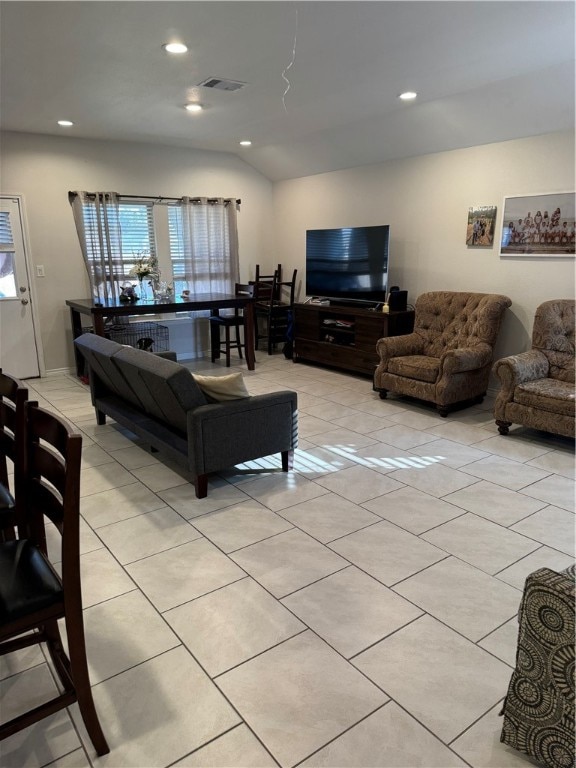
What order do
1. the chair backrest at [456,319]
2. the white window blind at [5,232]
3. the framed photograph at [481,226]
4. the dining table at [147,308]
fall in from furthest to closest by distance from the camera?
the white window blind at [5,232]
the dining table at [147,308]
the framed photograph at [481,226]
the chair backrest at [456,319]

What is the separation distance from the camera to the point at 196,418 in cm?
299

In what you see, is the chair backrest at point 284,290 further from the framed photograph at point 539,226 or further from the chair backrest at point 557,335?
the chair backrest at point 557,335

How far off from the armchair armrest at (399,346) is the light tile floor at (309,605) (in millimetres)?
1300

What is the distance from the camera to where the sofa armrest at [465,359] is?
444cm

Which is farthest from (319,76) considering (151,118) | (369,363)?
(369,363)

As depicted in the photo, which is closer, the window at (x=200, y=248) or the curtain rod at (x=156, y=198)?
the curtain rod at (x=156, y=198)

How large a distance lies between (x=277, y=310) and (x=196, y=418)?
4.42 metres

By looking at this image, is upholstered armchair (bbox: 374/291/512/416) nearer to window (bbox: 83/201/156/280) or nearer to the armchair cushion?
the armchair cushion

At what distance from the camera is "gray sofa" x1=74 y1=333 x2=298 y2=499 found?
3.03 m

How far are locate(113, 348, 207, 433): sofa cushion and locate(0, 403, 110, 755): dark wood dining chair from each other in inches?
52.4

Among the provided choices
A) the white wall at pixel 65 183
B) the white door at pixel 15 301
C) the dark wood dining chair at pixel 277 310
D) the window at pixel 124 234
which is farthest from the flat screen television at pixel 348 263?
the white door at pixel 15 301

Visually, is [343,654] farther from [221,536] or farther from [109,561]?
[109,561]

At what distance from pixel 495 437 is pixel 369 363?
1888 mm

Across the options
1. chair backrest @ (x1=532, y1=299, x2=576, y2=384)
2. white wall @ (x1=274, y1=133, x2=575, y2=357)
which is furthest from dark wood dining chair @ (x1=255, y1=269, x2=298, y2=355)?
chair backrest @ (x1=532, y1=299, x2=576, y2=384)
